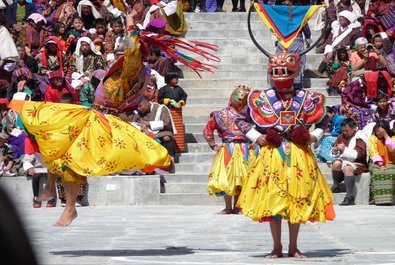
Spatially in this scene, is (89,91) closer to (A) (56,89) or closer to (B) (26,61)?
(A) (56,89)

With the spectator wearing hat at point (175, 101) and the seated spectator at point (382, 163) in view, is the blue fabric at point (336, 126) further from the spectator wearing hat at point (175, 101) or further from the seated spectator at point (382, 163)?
the spectator wearing hat at point (175, 101)

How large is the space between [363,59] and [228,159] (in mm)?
5683

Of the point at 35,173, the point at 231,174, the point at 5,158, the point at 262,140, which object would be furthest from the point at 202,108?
the point at 262,140

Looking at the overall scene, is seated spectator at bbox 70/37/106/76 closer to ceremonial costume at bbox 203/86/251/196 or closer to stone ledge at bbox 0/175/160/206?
stone ledge at bbox 0/175/160/206

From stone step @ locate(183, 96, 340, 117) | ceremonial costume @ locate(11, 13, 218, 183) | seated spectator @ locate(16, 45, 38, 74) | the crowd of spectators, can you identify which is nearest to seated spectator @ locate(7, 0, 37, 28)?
the crowd of spectators

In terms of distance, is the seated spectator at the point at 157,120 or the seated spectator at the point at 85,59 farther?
the seated spectator at the point at 85,59

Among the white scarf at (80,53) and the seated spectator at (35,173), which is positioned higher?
the white scarf at (80,53)

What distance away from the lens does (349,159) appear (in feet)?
53.7

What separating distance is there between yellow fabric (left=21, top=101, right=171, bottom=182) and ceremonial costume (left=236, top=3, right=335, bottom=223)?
98cm

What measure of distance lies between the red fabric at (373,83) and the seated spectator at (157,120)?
372cm

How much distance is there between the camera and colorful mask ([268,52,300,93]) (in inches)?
328

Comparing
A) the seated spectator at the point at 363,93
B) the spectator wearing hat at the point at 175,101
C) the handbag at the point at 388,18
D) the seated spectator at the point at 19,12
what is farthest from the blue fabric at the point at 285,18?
the seated spectator at the point at 19,12

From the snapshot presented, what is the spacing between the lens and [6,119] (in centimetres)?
1853

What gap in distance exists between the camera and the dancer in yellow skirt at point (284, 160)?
26.5 feet
